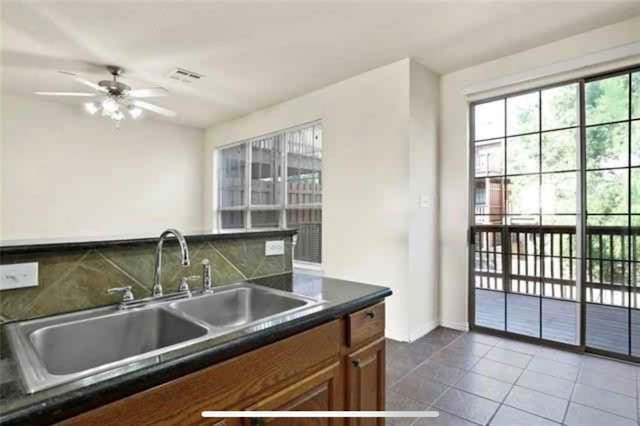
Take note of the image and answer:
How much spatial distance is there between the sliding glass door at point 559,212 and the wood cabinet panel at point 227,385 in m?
2.67

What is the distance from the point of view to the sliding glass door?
106 inches

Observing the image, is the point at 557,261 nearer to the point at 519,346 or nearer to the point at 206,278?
the point at 519,346

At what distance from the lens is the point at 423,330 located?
10.9ft

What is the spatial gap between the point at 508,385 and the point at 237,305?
2021 millimetres

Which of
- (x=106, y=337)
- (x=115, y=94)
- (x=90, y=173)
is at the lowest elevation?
(x=106, y=337)

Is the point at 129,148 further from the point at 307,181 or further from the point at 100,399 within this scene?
the point at 100,399

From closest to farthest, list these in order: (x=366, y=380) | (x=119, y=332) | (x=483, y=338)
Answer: (x=119, y=332)
(x=366, y=380)
(x=483, y=338)

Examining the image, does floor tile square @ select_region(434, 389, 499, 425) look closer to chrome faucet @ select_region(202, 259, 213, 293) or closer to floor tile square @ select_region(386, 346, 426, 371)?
floor tile square @ select_region(386, 346, 426, 371)

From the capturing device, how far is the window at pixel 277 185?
168 inches

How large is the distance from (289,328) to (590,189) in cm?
304

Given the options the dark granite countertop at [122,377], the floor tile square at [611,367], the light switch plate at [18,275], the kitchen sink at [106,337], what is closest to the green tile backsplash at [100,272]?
the light switch plate at [18,275]

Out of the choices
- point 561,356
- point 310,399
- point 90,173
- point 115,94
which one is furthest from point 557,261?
point 90,173

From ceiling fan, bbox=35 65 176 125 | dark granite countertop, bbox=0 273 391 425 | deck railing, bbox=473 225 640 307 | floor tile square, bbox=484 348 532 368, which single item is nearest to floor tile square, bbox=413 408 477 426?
floor tile square, bbox=484 348 532 368

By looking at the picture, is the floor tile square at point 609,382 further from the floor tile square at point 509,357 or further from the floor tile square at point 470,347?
the floor tile square at point 470,347
